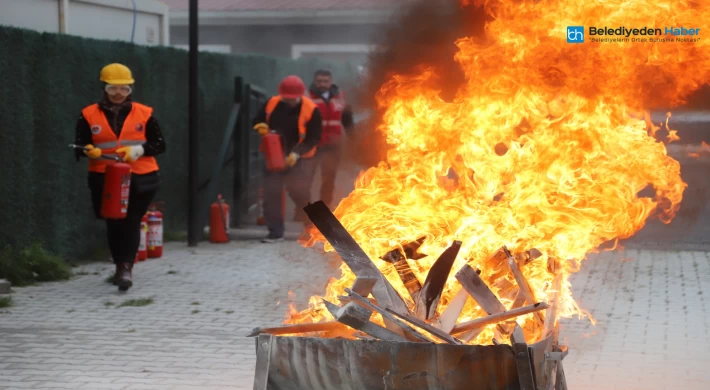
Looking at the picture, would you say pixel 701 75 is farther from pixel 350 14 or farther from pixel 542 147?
pixel 350 14

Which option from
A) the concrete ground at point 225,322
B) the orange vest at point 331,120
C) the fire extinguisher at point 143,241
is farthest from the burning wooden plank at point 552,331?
the orange vest at point 331,120

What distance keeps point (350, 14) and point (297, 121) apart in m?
9.30

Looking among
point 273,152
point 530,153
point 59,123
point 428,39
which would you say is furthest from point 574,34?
point 273,152

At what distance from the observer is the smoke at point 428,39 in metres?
8.27

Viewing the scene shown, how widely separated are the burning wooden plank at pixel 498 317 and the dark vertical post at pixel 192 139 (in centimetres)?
727

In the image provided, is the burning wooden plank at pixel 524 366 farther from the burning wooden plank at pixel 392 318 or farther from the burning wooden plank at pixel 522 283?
the burning wooden plank at pixel 522 283

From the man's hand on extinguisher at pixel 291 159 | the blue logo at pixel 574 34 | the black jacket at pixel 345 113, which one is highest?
the blue logo at pixel 574 34

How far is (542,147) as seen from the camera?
5.53m

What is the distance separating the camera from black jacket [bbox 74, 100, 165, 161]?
9071mm

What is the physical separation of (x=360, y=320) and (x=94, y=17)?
316 inches

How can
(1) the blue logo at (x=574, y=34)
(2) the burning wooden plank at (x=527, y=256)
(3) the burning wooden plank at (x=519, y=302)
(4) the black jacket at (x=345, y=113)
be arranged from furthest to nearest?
(4) the black jacket at (x=345, y=113), (1) the blue logo at (x=574, y=34), (2) the burning wooden plank at (x=527, y=256), (3) the burning wooden plank at (x=519, y=302)

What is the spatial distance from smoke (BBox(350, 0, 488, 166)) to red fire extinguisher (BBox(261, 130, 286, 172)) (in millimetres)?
1945

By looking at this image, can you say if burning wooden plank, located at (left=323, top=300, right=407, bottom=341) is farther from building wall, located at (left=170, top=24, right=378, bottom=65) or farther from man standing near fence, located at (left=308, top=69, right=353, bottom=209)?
building wall, located at (left=170, top=24, right=378, bottom=65)

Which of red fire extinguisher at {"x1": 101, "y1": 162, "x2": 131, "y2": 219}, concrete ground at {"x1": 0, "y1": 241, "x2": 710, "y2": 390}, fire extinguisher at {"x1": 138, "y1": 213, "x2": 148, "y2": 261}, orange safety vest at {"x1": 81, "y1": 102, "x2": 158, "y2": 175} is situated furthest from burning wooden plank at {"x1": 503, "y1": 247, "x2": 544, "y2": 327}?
fire extinguisher at {"x1": 138, "y1": 213, "x2": 148, "y2": 261}
